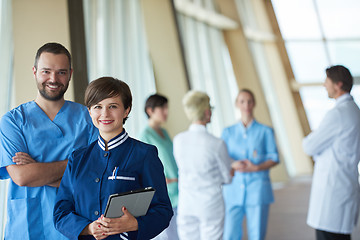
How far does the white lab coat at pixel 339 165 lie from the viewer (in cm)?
224

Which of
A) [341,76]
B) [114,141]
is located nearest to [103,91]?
[114,141]

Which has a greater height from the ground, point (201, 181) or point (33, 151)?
point (33, 151)

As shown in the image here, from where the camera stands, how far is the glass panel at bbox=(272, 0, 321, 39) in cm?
553

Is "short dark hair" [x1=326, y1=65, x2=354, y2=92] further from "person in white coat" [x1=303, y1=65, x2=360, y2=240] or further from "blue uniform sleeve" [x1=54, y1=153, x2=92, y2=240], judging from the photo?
"blue uniform sleeve" [x1=54, y1=153, x2=92, y2=240]

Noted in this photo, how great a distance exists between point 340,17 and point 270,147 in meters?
3.96

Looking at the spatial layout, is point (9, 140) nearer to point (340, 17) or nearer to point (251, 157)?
point (251, 157)

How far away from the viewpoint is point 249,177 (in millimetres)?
2754

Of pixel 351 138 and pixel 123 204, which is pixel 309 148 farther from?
pixel 123 204

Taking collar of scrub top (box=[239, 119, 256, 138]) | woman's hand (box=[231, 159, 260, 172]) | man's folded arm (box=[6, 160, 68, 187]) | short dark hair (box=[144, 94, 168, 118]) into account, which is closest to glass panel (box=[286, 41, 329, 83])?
collar of scrub top (box=[239, 119, 256, 138])

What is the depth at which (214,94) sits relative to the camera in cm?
452

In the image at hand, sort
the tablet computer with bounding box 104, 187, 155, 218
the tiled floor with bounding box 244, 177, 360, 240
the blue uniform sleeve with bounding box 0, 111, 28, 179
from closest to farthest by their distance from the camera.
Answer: the tablet computer with bounding box 104, 187, 155, 218 → the blue uniform sleeve with bounding box 0, 111, 28, 179 → the tiled floor with bounding box 244, 177, 360, 240

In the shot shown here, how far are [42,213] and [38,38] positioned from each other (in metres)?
0.64

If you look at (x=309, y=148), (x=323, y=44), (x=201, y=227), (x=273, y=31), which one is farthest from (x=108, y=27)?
(x=323, y=44)

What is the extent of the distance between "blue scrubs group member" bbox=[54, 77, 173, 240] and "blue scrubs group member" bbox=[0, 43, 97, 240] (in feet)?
0.44
